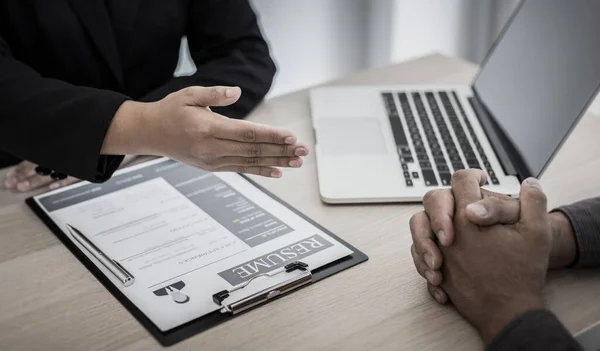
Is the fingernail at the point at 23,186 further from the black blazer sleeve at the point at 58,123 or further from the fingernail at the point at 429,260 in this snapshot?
the fingernail at the point at 429,260

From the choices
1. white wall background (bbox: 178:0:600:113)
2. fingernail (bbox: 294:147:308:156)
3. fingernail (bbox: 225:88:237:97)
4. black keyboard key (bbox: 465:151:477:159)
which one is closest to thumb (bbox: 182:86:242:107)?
fingernail (bbox: 225:88:237:97)

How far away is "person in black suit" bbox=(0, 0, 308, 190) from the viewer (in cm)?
97

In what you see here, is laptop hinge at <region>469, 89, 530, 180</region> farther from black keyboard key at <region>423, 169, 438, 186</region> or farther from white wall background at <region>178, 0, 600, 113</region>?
white wall background at <region>178, 0, 600, 113</region>

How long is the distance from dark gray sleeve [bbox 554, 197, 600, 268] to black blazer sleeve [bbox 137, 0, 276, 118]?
2.16 ft

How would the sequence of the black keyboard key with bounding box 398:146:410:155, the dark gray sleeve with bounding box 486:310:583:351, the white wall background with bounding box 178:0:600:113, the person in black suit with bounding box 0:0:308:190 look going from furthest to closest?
the white wall background with bounding box 178:0:600:113 → the black keyboard key with bounding box 398:146:410:155 → the person in black suit with bounding box 0:0:308:190 → the dark gray sleeve with bounding box 486:310:583:351

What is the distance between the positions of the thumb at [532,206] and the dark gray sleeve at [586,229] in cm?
8

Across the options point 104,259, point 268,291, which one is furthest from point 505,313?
point 104,259

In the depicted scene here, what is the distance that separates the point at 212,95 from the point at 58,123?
11.1 inches

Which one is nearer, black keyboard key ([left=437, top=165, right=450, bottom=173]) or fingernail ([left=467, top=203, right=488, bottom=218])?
fingernail ([left=467, top=203, right=488, bottom=218])

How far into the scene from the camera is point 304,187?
113cm

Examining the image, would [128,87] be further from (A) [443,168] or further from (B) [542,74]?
(B) [542,74]

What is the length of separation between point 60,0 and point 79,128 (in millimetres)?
379

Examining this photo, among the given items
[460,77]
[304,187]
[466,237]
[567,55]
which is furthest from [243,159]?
[460,77]

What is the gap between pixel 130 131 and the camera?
1.03m
